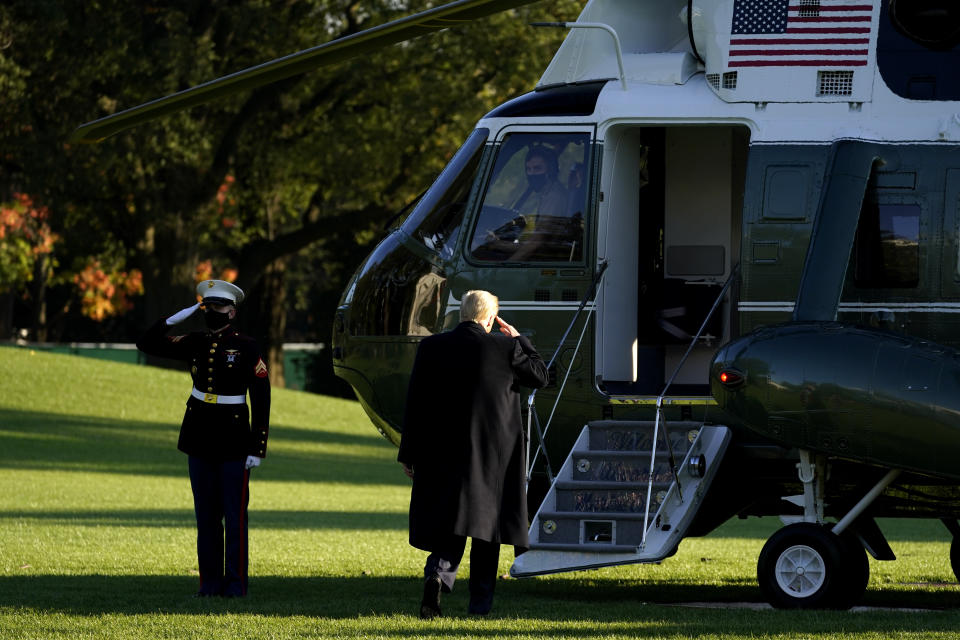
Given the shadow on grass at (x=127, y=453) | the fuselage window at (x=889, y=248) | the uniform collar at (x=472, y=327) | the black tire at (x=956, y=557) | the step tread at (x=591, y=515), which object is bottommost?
the shadow on grass at (x=127, y=453)

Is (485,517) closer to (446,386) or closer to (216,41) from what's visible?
(446,386)

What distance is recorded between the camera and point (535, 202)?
395 inches

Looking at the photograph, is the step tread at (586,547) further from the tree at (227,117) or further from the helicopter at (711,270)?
the tree at (227,117)

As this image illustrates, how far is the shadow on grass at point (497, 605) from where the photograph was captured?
25.8 feet

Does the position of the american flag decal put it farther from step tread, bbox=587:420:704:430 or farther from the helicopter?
step tread, bbox=587:420:704:430

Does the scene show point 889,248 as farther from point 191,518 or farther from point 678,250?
point 191,518

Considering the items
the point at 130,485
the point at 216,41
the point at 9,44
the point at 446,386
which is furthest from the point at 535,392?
the point at 216,41

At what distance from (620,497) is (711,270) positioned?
231cm

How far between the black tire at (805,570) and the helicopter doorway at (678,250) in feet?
6.11

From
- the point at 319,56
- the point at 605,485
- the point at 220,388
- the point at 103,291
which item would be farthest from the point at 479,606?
the point at 103,291

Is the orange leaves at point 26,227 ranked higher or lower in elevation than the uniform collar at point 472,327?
lower

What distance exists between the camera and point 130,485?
21.2 metres

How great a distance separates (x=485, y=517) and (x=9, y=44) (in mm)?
21234

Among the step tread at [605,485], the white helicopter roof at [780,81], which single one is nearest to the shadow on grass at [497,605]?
the step tread at [605,485]
